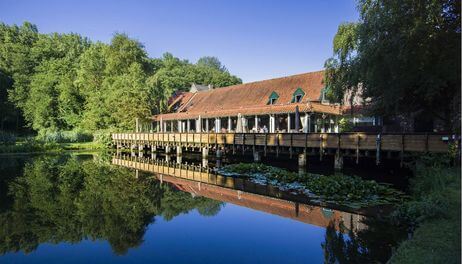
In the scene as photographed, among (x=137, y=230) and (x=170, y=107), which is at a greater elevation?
(x=170, y=107)

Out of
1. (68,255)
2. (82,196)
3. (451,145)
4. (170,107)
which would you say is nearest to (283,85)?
(170,107)

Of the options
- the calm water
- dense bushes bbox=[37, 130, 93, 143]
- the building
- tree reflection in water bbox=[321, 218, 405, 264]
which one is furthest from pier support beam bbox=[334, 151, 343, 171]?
dense bushes bbox=[37, 130, 93, 143]

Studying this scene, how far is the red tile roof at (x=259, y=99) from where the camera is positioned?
90.4ft

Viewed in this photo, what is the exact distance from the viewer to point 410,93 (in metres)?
17.1

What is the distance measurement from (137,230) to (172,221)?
4.52 ft

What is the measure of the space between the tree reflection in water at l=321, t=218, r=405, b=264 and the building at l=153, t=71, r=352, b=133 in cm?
1555

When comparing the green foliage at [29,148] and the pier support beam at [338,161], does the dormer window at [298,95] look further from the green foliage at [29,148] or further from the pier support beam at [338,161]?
the green foliage at [29,148]

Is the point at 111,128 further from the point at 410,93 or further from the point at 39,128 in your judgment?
the point at 410,93

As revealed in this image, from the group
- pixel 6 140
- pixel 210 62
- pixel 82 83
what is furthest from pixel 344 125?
pixel 210 62

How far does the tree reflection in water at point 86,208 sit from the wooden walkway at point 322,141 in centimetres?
798

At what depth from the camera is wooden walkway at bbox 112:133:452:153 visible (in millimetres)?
15016

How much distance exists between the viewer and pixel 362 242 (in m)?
8.30

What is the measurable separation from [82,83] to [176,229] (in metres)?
46.0

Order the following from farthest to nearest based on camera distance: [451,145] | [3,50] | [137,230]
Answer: [3,50] < [451,145] < [137,230]
